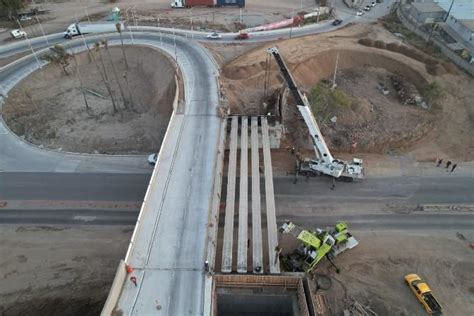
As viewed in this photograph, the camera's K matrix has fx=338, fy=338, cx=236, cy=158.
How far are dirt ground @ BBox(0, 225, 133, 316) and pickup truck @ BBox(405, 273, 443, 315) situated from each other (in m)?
24.8

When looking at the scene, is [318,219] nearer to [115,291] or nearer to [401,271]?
[401,271]

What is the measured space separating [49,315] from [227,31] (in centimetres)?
5720

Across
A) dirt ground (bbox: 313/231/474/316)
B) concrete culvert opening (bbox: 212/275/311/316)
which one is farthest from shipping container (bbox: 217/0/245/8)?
concrete culvert opening (bbox: 212/275/311/316)

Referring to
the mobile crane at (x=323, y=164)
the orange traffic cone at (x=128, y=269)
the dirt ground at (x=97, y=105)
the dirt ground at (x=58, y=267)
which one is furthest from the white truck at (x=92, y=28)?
the orange traffic cone at (x=128, y=269)

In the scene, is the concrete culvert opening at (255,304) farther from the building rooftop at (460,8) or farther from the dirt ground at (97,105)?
the building rooftop at (460,8)

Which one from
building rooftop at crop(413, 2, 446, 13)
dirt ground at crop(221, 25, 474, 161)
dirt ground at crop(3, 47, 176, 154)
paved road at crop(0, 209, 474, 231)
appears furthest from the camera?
building rooftop at crop(413, 2, 446, 13)

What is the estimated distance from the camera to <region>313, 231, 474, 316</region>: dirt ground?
27.0 meters

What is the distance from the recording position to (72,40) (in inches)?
2451

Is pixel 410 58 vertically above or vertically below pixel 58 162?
above

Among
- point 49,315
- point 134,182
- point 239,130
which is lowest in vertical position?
point 49,315

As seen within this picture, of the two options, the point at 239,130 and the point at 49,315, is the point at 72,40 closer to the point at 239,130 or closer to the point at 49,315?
the point at 239,130

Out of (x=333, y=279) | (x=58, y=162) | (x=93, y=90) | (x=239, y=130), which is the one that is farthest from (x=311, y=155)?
(x=93, y=90)

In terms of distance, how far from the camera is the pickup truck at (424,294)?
85.3ft

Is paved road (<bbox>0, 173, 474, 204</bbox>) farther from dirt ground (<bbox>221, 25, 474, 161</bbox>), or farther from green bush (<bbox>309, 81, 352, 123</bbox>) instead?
green bush (<bbox>309, 81, 352, 123</bbox>)
